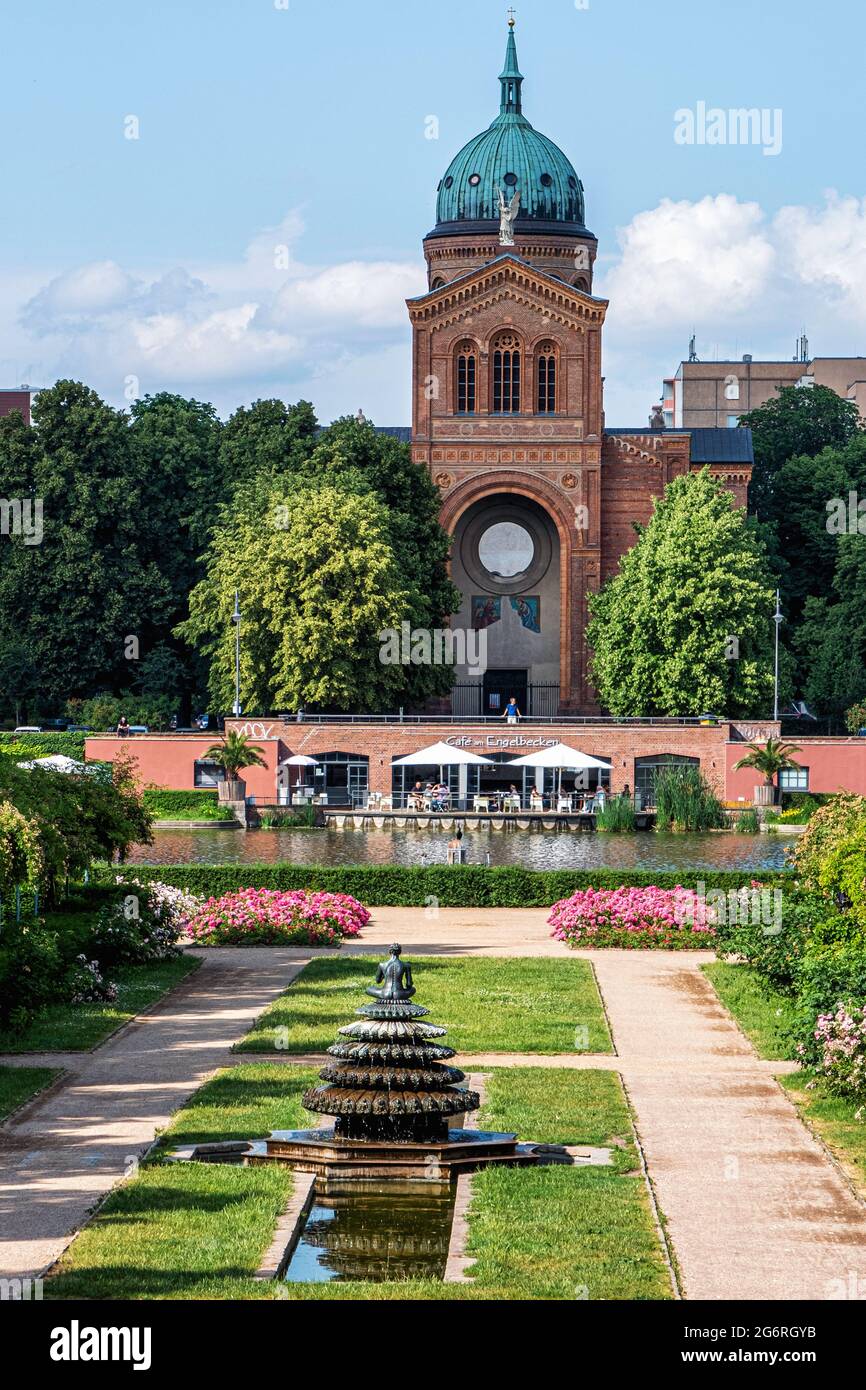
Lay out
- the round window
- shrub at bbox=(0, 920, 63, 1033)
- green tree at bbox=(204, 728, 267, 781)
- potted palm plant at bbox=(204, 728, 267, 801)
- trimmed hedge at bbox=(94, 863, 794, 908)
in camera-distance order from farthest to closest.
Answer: the round window < green tree at bbox=(204, 728, 267, 781) < potted palm plant at bbox=(204, 728, 267, 801) < trimmed hedge at bbox=(94, 863, 794, 908) < shrub at bbox=(0, 920, 63, 1033)

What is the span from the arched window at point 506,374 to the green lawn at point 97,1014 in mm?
58244

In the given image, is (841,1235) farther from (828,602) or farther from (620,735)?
(828,602)

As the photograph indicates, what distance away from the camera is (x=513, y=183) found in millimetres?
98312

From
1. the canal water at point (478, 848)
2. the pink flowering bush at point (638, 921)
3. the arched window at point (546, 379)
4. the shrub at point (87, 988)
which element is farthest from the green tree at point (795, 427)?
the shrub at point (87, 988)

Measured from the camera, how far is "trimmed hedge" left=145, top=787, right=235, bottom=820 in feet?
227

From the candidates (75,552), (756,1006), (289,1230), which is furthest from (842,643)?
(289,1230)

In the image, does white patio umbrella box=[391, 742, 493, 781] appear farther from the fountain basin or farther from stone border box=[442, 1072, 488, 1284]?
the fountain basin

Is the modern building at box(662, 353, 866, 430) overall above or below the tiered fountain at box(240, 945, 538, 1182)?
above

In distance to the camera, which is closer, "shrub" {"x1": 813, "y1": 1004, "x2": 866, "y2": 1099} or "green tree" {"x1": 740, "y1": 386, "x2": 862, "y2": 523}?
"shrub" {"x1": 813, "y1": 1004, "x2": 866, "y2": 1099}

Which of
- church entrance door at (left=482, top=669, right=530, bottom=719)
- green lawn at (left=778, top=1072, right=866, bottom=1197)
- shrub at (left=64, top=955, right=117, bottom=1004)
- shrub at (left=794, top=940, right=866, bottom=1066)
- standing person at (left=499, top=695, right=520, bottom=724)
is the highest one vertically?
church entrance door at (left=482, top=669, right=530, bottom=719)

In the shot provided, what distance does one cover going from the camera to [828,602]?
92.8 m

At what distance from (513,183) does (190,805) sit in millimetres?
40116

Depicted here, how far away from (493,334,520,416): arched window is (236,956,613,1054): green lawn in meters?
57.3

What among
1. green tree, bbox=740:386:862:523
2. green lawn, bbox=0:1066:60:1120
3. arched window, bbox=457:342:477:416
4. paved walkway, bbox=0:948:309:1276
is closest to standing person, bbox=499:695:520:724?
arched window, bbox=457:342:477:416
